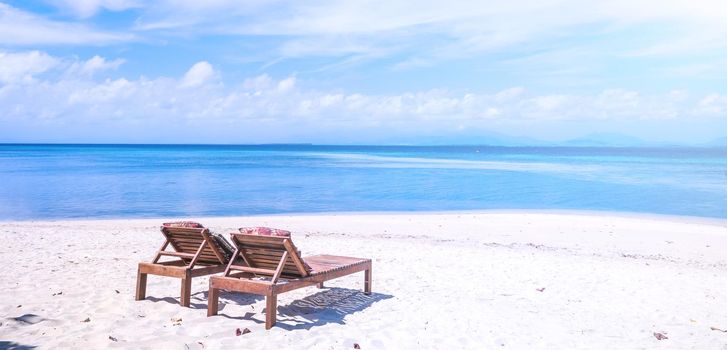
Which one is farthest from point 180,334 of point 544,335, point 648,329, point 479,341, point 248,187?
point 248,187

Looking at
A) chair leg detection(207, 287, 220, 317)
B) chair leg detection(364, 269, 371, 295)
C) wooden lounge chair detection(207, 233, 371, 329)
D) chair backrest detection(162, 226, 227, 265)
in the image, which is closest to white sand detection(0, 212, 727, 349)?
chair leg detection(207, 287, 220, 317)

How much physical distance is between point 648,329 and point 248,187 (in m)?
30.6

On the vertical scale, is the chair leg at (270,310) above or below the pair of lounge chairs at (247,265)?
below

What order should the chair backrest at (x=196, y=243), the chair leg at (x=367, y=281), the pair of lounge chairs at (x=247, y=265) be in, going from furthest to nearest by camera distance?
1. the chair leg at (x=367, y=281)
2. the chair backrest at (x=196, y=243)
3. the pair of lounge chairs at (x=247, y=265)

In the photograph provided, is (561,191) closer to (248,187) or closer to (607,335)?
(248,187)

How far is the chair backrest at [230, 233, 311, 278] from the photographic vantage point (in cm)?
608

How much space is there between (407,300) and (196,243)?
261cm

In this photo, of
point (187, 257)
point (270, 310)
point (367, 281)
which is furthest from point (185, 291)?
point (367, 281)

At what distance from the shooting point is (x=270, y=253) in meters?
6.30

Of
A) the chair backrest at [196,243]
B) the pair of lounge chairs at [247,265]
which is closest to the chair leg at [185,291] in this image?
the pair of lounge chairs at [247,265]

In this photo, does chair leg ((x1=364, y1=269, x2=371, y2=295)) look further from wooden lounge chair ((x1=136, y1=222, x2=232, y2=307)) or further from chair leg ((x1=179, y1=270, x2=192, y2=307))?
chair leg ((x1=179, y1=270, x2=192, y2=307))

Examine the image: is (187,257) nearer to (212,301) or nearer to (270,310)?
(212,301)

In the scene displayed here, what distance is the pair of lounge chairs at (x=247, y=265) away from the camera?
604 centimetres

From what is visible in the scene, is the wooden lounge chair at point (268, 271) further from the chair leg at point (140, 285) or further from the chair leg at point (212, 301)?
the chair leg at point (140, 285)
